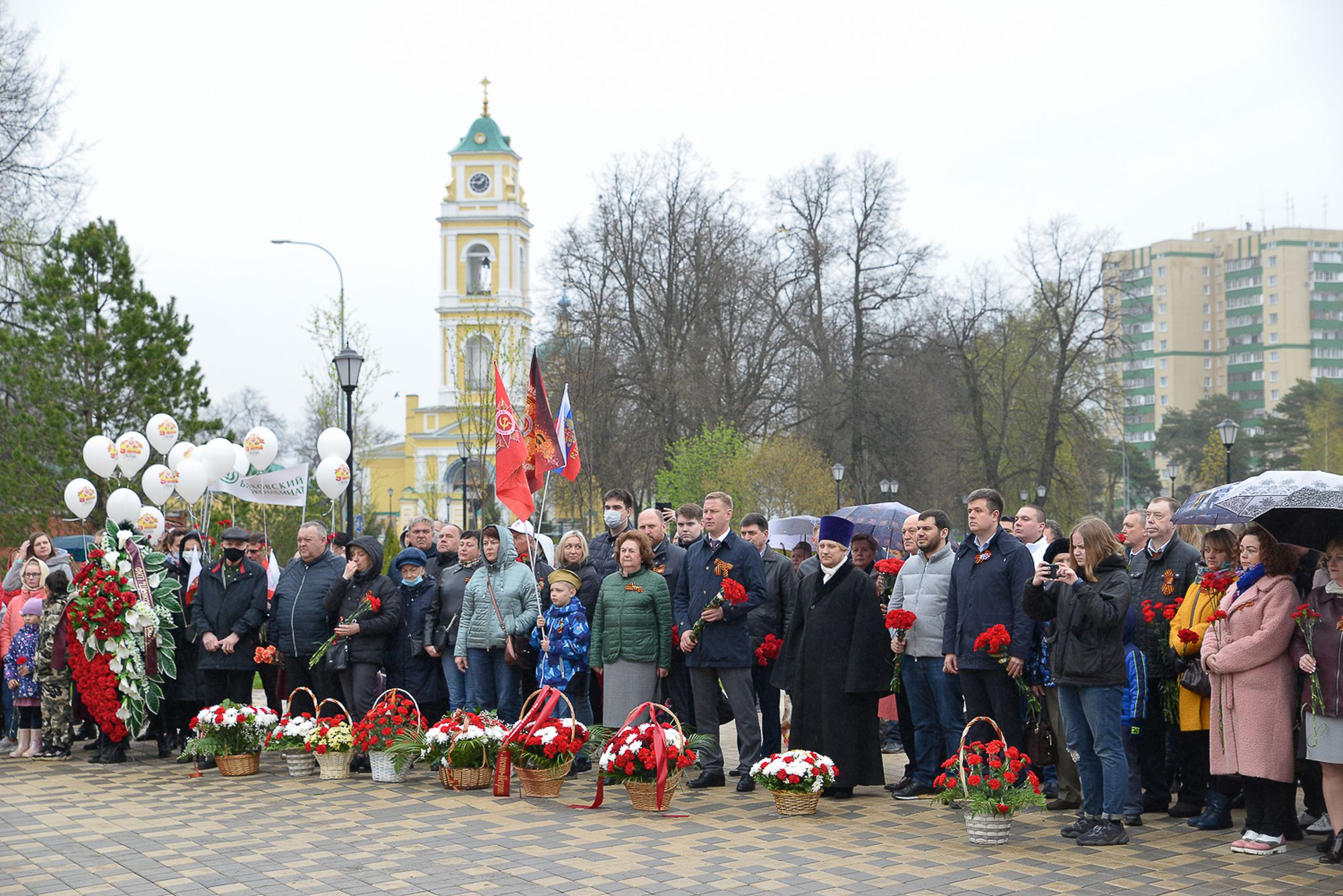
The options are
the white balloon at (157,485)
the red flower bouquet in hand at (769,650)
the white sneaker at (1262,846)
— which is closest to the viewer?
the white sneaker at (1262,846)

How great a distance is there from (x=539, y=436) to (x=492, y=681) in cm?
207

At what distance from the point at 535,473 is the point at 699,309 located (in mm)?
28576

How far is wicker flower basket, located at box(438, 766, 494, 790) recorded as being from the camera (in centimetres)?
993

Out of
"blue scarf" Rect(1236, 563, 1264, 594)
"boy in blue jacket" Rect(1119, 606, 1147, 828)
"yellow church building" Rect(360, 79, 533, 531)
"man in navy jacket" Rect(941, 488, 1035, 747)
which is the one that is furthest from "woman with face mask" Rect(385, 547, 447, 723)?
"yellow church building" Rect(360, 79, 533, 531)

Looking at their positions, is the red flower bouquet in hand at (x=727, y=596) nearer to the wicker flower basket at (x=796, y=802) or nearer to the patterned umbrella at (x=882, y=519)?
the wicker flower basket at (x=796, y=802)

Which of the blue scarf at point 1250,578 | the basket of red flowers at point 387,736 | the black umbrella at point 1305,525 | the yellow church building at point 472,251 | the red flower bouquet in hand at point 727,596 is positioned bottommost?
the basket of red flowers at point 387,736

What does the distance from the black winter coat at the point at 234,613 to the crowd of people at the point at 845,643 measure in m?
0.02

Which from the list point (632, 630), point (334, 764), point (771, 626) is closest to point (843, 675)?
point (771, 626)

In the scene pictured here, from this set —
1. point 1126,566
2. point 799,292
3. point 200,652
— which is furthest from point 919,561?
point 799,292

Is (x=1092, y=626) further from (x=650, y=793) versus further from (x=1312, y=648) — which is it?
(x=650, y=793)

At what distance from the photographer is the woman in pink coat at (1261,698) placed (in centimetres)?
746

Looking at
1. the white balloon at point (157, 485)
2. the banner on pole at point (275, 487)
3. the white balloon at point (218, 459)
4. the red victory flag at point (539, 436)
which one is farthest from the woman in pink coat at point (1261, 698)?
the white balloon at point (157, 485)

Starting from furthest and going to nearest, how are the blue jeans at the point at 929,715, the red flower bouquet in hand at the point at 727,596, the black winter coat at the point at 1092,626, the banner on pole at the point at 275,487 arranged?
the banner on pole at the point at 275,487 < the red flower bouquet in hand at the point at 727,596 < the blue jeans at the point at 929,715 < the black winter coat at the point at 1092,626

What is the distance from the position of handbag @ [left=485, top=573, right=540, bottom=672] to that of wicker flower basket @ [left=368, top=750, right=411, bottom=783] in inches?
44.3
